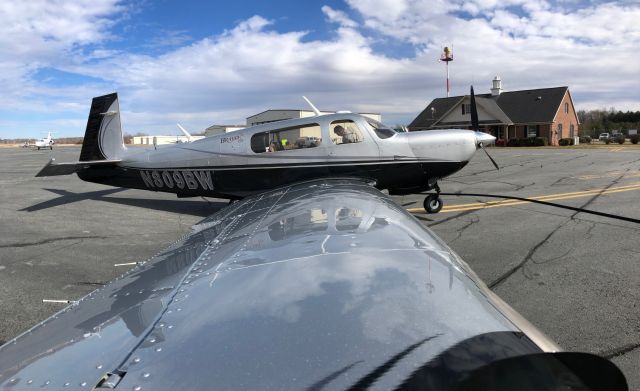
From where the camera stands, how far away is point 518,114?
52875 millimetres

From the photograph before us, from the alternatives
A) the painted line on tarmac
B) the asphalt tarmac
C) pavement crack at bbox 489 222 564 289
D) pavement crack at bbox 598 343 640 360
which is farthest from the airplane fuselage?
pavement crack at bbox 598 343 640 360

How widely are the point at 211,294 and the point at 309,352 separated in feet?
2.52

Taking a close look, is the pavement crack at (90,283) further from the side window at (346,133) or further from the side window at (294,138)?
the side window at (346,133)

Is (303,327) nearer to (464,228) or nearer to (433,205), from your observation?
(464,228)

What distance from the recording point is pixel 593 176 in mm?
15742

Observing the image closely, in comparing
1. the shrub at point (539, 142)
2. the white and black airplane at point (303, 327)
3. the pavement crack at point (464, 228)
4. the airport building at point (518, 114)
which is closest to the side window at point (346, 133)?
the pavement crack at point (464, 228)

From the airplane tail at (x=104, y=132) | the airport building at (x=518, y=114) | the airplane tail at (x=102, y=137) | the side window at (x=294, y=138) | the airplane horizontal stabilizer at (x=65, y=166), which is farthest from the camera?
the airport building at (x=518, y=114)

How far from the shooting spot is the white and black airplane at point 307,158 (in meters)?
8.07

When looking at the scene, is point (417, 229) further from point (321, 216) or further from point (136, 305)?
point (136, 305)

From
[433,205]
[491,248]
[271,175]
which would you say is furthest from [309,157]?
[491,248]

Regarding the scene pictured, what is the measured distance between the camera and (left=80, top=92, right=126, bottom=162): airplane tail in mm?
9875

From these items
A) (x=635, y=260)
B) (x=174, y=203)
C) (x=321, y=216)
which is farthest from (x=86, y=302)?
(x=174, y=203)

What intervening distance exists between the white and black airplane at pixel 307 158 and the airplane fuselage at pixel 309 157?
2 cm

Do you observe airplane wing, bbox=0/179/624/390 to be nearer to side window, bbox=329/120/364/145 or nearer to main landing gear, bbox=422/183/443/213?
side window, bbox=329/120/364/145
